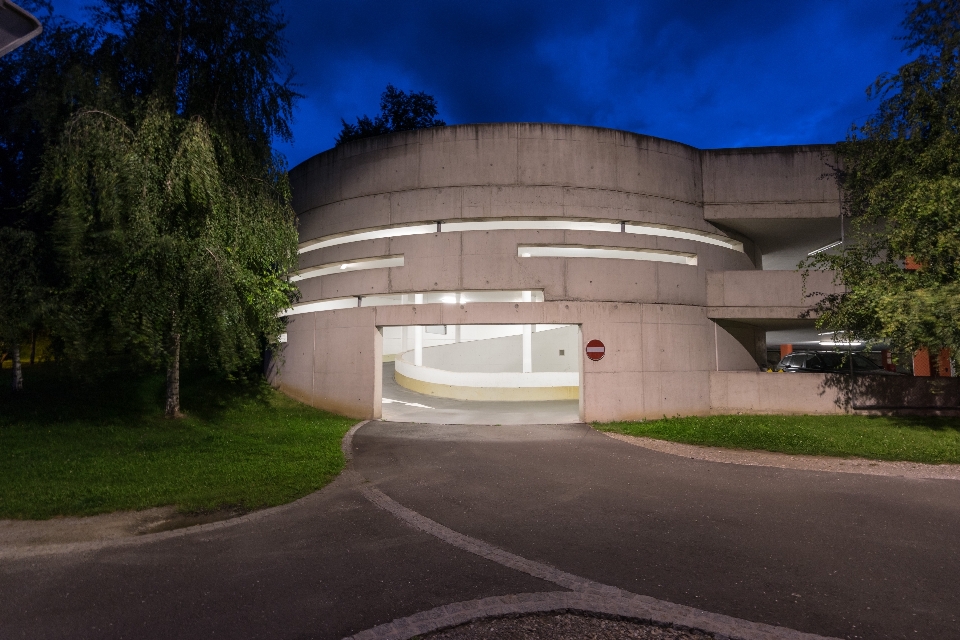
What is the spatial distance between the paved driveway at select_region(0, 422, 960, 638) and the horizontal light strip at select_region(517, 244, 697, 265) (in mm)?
7316

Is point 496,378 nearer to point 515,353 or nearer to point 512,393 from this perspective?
point 512,393

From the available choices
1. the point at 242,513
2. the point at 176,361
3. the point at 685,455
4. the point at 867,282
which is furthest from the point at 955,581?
the point at 176,361

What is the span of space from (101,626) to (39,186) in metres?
9.37

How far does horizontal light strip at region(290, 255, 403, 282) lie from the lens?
579 inches

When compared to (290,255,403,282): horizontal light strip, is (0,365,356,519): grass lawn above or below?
below

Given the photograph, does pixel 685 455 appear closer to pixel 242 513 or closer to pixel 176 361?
pixel 242 513

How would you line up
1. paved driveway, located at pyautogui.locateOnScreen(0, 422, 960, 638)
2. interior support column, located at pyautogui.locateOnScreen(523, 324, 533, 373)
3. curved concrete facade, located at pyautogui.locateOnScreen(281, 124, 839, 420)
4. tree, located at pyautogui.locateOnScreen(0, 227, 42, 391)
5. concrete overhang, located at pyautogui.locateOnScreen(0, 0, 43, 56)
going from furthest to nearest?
1. interior support column, located at pyautogui.locateOnScreen(523, 324, 533, 373)
2. curved concrete facade, located at pyautogui.locateOnScreen(281, 124, 839, 420)
3. tree, located at pyautogui.locateOnScreen(0, 227, 42, 391)
4. paved driveway, located at pyautogui.locateOnScreen(0, 422, 960, 638)
5. concrete overhang, located at pyautogui.locateOnScreen(0, 0, 43, 56)

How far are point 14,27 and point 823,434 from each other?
13.2m

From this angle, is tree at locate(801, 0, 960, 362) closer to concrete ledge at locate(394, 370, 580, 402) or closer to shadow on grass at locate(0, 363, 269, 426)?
concrete ledge at locate(394, 370, 580, 402)

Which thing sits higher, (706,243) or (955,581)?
(706,243)

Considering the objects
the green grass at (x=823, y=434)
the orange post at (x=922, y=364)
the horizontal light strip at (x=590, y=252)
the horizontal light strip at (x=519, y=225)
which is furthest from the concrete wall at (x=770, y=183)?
the orange post at (x=922, y=364)

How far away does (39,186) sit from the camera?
983 cm

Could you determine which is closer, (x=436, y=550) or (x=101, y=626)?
(x=101, y=626)

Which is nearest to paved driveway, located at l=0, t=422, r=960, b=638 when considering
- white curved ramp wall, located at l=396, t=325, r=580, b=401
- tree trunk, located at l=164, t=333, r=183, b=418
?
tree trunk, located at l=164, t=333, r=183, b=418
